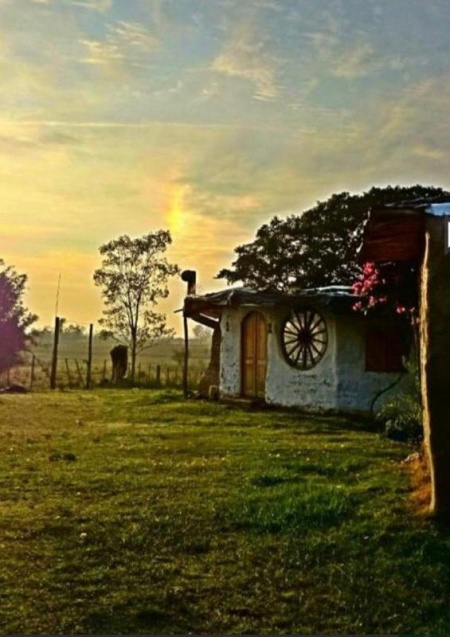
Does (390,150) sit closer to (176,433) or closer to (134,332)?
(176,433)

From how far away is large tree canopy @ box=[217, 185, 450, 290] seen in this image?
32281 mm

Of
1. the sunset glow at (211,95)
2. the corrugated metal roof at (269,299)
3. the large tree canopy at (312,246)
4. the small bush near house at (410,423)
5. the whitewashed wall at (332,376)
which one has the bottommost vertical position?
the small bush near house at (410,423)

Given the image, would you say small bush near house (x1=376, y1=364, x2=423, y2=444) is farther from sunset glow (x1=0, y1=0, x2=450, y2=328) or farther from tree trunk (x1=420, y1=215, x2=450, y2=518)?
tree trunk (x1=420, y1=215, x2=450, y2=518)

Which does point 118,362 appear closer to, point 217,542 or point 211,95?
point 211,95

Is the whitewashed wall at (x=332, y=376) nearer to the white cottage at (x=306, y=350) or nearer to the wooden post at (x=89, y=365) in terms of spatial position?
the white cottage at (x=306, y=350)

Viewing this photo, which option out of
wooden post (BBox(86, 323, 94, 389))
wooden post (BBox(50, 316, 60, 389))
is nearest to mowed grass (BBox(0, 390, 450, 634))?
wooden post (BBox(50, 316, 60, 389))

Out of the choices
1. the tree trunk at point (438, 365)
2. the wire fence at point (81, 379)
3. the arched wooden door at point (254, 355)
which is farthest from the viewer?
the wire fence at point (81, 379)

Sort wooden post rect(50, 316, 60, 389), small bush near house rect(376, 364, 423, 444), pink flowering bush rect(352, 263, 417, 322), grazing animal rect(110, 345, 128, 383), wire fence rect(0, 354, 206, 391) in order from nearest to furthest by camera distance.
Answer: pink flowering bush rect(352, 263, 417, 322) → small bush near house rect(376, 364, 423, 444) → wooden post rect(50, 316, 60, 389) → wire fence rect(0, 354, 206, 391) → grazing animal rect(110, 345, 128, 383)

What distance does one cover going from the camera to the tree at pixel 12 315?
32438mm

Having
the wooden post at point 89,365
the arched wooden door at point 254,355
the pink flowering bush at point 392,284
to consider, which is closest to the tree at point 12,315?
the wooden post at point 89,365

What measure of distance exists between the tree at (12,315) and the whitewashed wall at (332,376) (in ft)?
49.9

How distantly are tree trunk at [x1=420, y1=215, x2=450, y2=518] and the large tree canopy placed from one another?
24196 millimetres

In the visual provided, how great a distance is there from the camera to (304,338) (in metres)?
19.7

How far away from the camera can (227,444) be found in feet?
42.1
